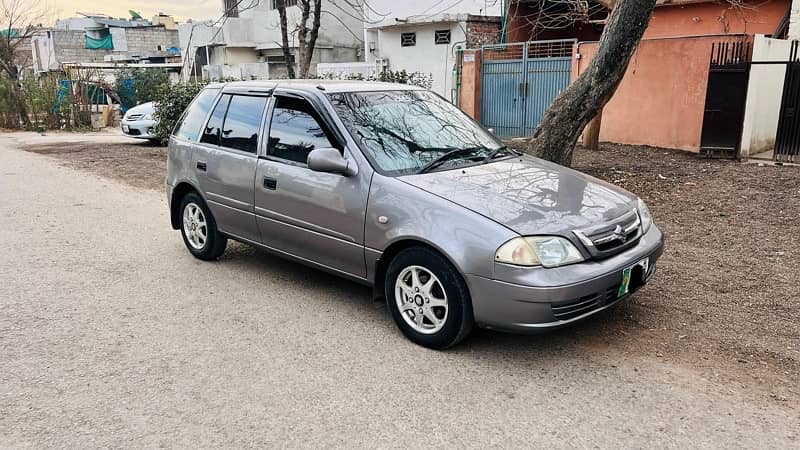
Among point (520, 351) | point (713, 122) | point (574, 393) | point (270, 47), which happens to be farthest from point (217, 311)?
point (270, 47)

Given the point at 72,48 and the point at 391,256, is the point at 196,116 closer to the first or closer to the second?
the point at 391,256

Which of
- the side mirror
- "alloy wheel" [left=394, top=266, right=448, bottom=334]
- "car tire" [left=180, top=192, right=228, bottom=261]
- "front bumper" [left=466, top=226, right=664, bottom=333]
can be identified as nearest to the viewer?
"front bumper" [left=466, top=226, right=664, bottom=333]

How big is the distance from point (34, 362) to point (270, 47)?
28123 millimetres

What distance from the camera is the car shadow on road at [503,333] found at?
416 centimetres

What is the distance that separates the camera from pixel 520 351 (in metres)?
4.16

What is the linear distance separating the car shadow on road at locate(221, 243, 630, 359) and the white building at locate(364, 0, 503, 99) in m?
12.9

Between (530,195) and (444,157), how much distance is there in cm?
83

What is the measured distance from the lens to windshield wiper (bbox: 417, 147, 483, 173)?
14.8 ft

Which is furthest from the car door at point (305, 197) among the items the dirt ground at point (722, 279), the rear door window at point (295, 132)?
the dirt ground at point (722, 279)

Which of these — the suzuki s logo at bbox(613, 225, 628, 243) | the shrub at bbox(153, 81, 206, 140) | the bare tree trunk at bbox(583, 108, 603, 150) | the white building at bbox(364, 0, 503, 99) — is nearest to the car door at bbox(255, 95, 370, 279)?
the suzuki s logo at bbox(613, 225, 628, 243)

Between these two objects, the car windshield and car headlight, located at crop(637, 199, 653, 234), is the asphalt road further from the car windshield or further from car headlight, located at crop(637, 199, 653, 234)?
the car windshield

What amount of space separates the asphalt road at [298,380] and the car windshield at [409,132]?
1.23 metres

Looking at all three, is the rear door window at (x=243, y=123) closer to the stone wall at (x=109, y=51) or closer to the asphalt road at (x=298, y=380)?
the asphalt road at (x=298, y=380)

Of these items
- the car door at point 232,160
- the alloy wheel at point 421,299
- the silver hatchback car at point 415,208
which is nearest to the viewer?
the silver hatchback car at point 415,208
